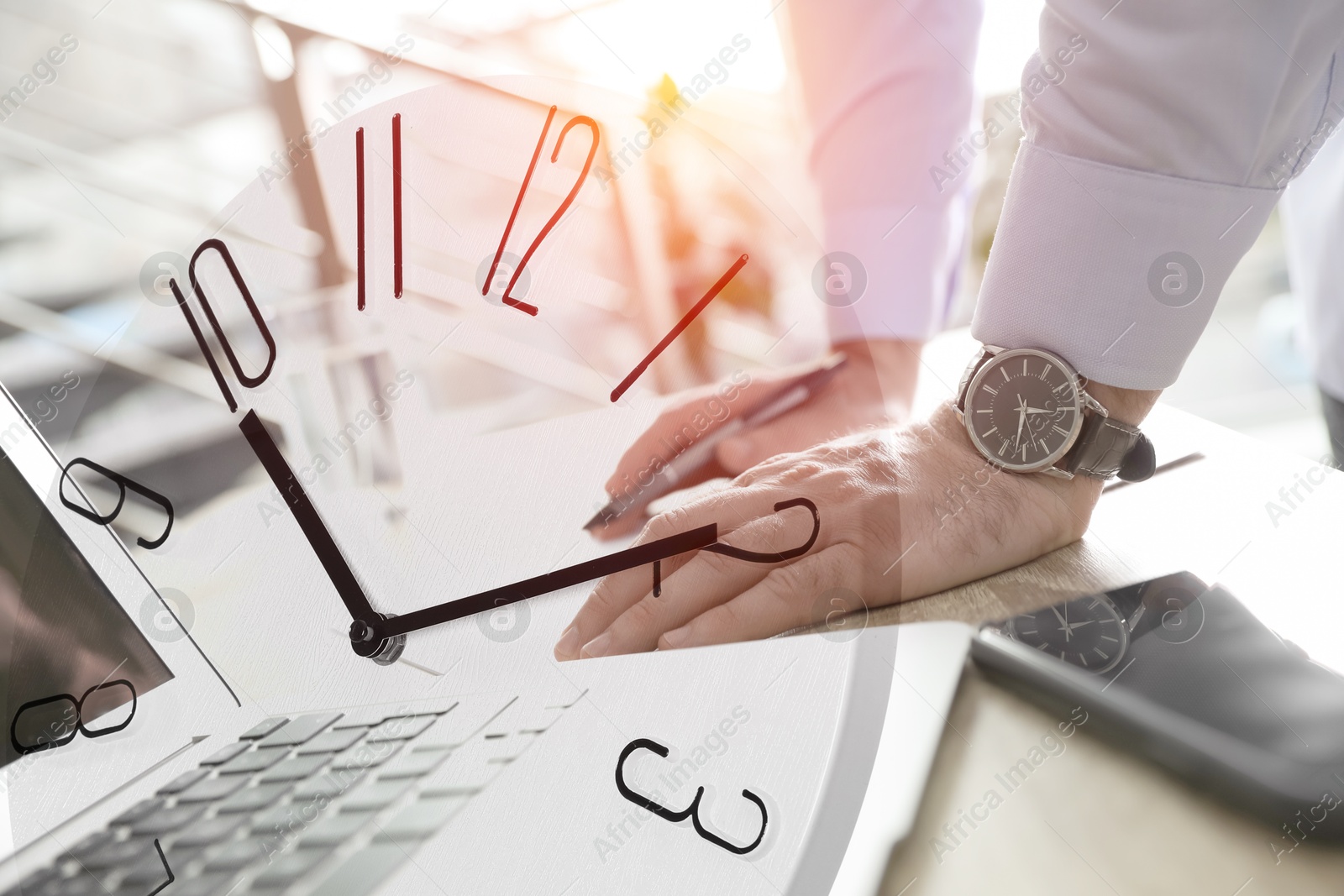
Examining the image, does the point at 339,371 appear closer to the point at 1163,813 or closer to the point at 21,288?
the point at 1163,813

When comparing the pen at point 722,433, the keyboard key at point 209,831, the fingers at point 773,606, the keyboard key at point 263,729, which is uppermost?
the pen at point 722,433

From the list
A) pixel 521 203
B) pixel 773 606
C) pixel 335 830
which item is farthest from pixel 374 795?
pixel 521 203

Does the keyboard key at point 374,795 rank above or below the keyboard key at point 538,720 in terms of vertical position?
above

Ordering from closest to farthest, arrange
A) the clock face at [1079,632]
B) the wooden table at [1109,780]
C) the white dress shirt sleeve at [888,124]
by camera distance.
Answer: the wooden table at [1109,780]
the clock face at [1079,632]
the white dress shirt sleeve at [888,124]

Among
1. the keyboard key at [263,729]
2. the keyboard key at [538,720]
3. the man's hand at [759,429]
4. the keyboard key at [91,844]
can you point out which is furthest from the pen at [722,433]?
the keyboard key at [91,844]

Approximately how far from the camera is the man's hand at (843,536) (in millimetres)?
435

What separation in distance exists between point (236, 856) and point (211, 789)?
5cm

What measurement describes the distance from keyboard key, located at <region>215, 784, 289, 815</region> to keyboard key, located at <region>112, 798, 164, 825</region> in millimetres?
50

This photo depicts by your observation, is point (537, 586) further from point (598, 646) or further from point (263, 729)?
point (263, 729)

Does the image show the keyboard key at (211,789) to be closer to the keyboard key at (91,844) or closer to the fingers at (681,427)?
the keyboard key at (91,844)

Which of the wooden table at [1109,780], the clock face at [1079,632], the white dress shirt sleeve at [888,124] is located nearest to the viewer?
the wooden table at [1109,780]

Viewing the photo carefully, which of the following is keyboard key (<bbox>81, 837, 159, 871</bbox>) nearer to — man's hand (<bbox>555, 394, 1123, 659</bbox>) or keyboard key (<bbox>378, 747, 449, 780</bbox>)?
keyboard key (<bbox>378, 747, 449, 780</bbox>)

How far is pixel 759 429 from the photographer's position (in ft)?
1.63

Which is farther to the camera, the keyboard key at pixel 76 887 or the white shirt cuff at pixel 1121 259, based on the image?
the white shirt cuff at pixel 1121 259
